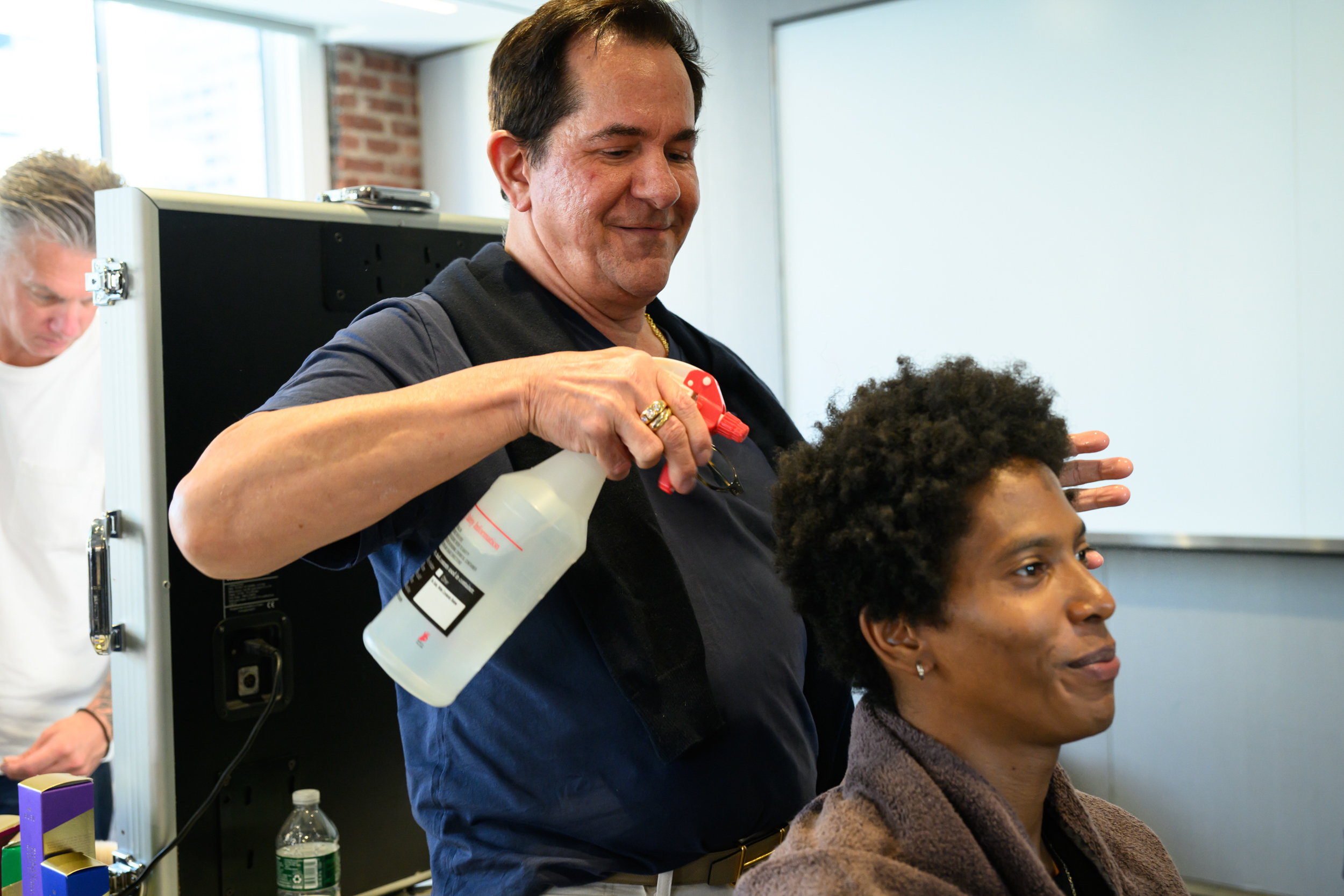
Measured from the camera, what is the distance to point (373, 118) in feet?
17.8

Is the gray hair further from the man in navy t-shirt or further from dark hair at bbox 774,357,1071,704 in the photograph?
dark hair at bbox 774,357,1071,704

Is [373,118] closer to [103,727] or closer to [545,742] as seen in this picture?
[103,727]

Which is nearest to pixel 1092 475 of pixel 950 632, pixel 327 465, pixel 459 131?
pixel 950 632

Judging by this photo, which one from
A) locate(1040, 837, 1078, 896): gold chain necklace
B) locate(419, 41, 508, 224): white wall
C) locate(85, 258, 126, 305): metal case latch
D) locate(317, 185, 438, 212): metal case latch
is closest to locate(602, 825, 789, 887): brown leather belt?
locate(1040, 837, 1078, 896): gold chain necklace

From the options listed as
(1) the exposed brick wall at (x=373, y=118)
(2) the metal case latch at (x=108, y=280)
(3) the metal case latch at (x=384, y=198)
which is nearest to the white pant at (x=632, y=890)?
(2) the metal case latch at (x=108, y=280)

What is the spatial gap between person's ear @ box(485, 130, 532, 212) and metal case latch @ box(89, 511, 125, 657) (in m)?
0.76

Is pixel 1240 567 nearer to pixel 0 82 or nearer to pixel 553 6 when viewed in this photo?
pixel 553 6

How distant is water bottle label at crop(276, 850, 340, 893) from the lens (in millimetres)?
1652

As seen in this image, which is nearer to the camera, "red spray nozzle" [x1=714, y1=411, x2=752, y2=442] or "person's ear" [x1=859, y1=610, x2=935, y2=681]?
"red spray nozzle" [x1=714, y1=411, x2=752, y2=442]

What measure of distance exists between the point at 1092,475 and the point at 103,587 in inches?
54.2

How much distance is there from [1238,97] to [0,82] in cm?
425

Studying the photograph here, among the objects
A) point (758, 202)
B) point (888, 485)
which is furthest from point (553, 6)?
point (758, 202)

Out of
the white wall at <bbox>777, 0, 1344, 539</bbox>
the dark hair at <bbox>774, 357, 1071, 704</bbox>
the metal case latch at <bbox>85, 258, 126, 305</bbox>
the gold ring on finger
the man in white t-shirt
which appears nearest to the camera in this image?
the gold ring on finger

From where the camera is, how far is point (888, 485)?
113cm
